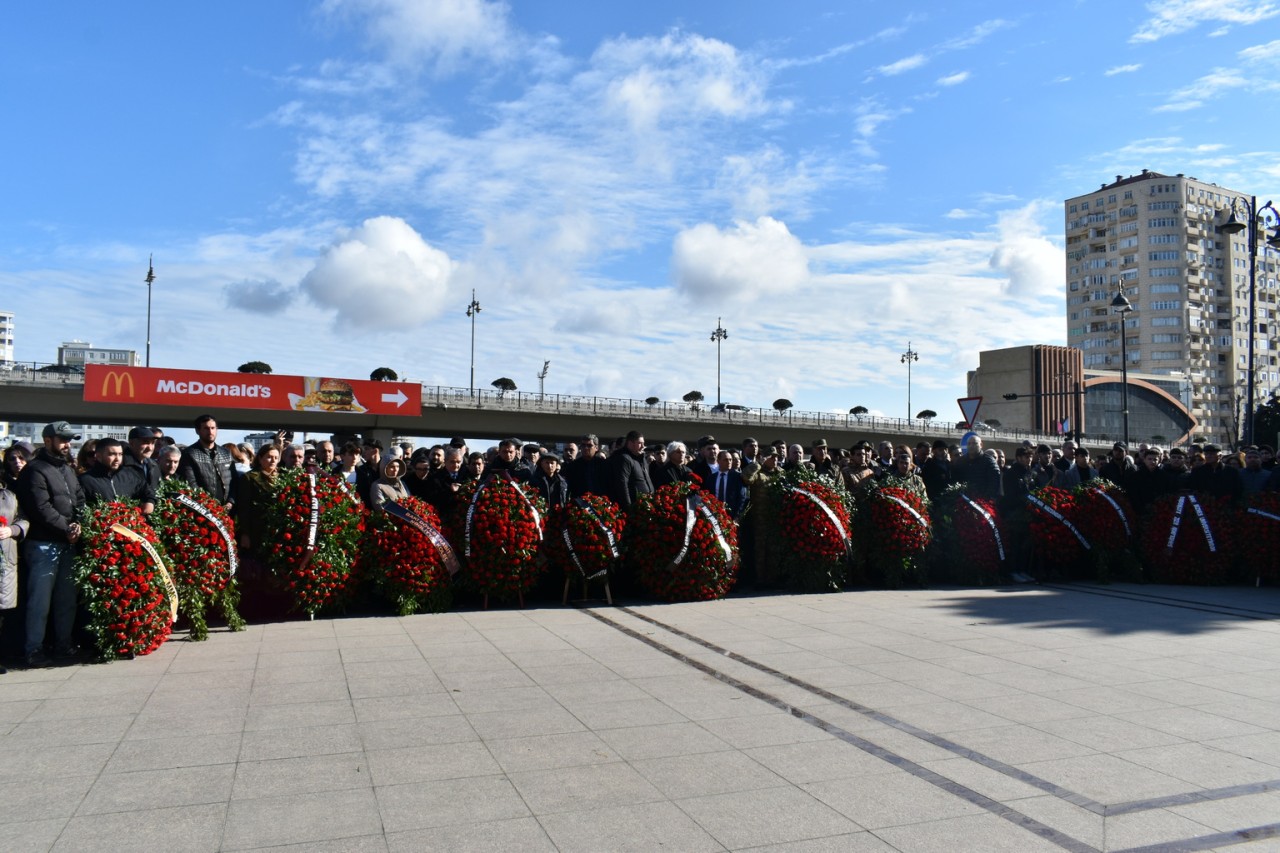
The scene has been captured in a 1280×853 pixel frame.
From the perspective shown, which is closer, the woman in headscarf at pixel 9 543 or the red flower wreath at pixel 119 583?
the woman in headscarf at pixel 9 543

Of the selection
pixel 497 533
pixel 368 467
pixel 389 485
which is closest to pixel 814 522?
pixel 497 533

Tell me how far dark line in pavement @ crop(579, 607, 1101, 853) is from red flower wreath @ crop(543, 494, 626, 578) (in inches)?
109

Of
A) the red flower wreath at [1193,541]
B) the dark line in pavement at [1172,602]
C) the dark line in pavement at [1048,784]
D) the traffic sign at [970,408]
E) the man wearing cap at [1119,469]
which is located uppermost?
the traffic sign at [970,408]

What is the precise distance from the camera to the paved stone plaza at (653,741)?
164 inches

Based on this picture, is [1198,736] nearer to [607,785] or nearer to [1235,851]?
[1235,851]

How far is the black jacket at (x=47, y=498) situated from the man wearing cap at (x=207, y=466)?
1298mm

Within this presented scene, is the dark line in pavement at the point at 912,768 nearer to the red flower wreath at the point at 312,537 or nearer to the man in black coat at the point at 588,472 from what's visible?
the red flower wreath at the point at 312,537

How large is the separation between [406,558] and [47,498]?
10.8 ft

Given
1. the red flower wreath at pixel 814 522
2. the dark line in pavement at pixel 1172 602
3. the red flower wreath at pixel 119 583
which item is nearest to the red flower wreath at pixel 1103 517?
the dark line in pavement at pixel 1172 602

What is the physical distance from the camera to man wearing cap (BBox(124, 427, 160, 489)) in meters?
8.46

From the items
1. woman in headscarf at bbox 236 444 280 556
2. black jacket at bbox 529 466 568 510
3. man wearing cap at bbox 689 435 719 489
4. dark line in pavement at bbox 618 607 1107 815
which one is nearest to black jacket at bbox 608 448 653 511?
black jacket at bbox 529 466 568 510

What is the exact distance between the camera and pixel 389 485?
10.0m

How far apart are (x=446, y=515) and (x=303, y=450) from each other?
200 cm

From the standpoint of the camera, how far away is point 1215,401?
126 metres
